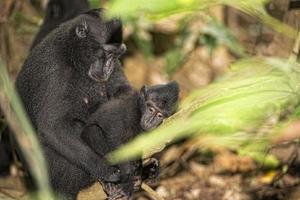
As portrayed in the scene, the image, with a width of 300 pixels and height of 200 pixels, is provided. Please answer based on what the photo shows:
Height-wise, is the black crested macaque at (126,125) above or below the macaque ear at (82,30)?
below

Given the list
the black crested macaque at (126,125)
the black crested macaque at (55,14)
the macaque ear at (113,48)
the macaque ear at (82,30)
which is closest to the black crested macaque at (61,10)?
the black crested macaque at (55,14)

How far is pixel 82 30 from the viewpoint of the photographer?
4.27 meters

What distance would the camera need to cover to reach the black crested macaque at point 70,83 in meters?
4.13

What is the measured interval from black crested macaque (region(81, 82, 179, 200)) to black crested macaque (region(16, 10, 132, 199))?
6.2 inches

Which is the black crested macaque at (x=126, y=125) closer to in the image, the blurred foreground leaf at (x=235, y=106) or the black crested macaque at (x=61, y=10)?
the black crested macaque at (x=61, y=10)

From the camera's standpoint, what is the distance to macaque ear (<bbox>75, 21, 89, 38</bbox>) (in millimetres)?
4258

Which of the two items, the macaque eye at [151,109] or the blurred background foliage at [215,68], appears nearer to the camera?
the blurred background foliage at [215,68]

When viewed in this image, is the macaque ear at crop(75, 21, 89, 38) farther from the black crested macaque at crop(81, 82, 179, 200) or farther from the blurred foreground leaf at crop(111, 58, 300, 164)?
the blurred foreground leaf at crop(111, 58, 300, 164)

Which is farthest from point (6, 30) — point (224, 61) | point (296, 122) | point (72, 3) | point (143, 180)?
point (296, 122)

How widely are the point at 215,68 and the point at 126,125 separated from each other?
3.36 meters

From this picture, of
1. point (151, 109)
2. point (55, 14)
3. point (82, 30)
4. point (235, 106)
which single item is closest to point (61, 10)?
point (55, 14)

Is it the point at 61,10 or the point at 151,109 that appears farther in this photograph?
the point at 61,10

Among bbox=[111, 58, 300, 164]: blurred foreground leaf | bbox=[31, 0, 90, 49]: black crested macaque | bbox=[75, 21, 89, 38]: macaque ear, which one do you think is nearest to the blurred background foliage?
bbox=[111, 58, 300, 164]: blurred foreground leaf

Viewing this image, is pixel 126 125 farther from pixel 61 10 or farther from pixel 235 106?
pixel 235 106
